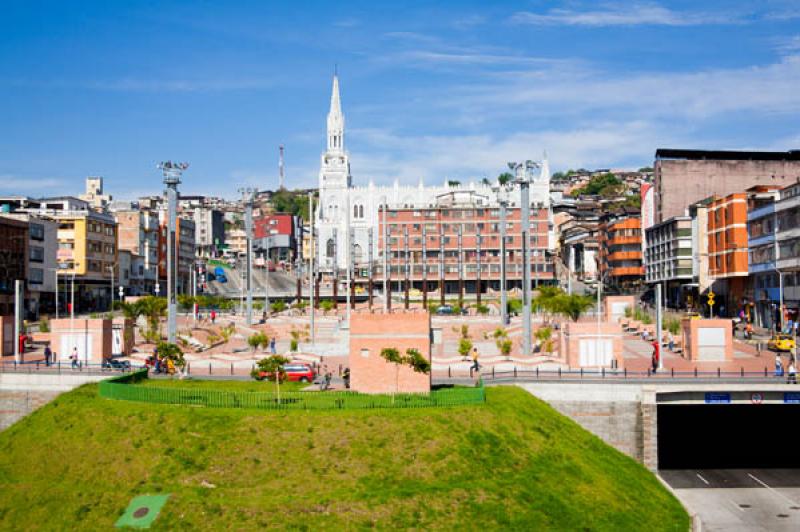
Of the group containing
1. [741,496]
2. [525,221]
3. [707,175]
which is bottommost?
[741,496]

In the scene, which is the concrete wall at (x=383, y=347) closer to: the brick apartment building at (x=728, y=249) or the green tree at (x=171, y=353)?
the green tree at (x=171, y=353)

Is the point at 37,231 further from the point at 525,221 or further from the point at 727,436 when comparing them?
the point at 727,436

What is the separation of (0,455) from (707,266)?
76.1 m

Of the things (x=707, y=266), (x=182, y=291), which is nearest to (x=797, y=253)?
(x=707, y=266)

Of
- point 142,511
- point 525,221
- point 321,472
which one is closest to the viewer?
point 142,511

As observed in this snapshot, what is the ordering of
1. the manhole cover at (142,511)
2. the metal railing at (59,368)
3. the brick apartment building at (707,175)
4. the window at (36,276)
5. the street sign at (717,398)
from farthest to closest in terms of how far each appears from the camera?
the brick apartment building at (707,175), the window at (36,276), the metal railing at (59,368), the street sign at (717,398), the manhole cover at (142,511)

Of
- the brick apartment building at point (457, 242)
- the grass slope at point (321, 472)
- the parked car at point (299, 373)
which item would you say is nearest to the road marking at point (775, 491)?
the grass slope at point (321, 472)

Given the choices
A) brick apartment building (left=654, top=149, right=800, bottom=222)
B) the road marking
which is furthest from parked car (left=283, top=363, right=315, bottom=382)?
brick apartment building (left=654, top=149, right=800, bottom=222)

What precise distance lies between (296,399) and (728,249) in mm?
61077

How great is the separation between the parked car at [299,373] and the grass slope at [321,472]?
512 inches

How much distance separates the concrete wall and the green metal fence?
4.31ft

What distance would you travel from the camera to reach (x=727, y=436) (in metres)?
49.2

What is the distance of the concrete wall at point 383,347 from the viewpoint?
3934 cm

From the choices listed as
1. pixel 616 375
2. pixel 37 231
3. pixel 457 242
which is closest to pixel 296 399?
pixel 616 375
